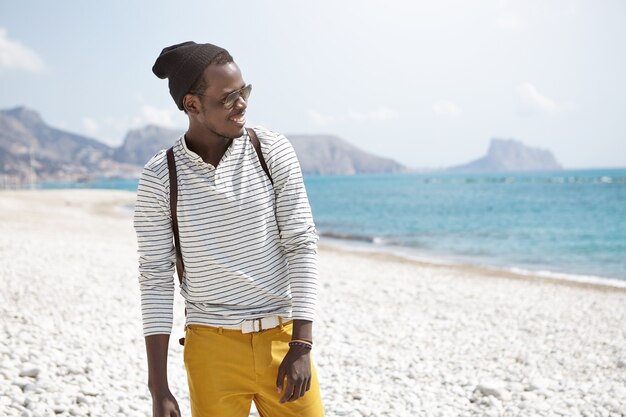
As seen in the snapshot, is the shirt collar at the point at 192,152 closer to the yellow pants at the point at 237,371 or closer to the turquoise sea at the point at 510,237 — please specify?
the yellow pants at the point at 237,371

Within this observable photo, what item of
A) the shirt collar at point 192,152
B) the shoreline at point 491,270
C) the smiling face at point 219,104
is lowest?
the shoreline at point 491,270

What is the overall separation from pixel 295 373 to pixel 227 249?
52cm

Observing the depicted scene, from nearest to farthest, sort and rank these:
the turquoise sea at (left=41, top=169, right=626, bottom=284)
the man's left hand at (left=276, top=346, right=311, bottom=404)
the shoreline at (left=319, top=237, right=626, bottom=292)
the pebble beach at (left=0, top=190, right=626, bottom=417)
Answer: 1. the man's left hand at (left=276, top=346, right=311, bottom=404)
2. the pebble beach at (left=0, top=190, right=626, bottom=417)
3. the shoreline at (left=319, top=237, right=626, bottom=292)
4. the turquoise sea at (left=41, top=169, right=626, bottom=284)

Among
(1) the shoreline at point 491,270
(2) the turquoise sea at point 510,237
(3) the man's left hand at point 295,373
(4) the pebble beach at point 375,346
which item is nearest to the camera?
(3) the man's left hand at point 295,373

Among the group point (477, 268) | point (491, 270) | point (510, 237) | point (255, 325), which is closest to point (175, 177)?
point (255, 325)

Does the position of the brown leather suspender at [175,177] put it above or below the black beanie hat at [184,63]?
below

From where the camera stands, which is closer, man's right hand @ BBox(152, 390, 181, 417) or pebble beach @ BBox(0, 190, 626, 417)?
man's right hand @ BBox(152, 390, 181, 417)

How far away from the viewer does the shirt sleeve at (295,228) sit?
226 centimetres

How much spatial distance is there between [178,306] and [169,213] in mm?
7666

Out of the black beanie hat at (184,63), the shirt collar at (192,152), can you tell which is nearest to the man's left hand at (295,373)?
the shirt collar at (192,152)

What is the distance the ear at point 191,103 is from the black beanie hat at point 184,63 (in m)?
0.02

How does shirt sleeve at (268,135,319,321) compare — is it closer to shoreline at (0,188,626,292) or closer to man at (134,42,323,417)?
man at (134,42,323,417)

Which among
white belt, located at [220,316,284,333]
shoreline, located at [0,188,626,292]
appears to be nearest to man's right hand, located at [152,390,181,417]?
white belt, located at [220,316,284,333]

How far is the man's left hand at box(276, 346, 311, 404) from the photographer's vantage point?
7.30 ft
